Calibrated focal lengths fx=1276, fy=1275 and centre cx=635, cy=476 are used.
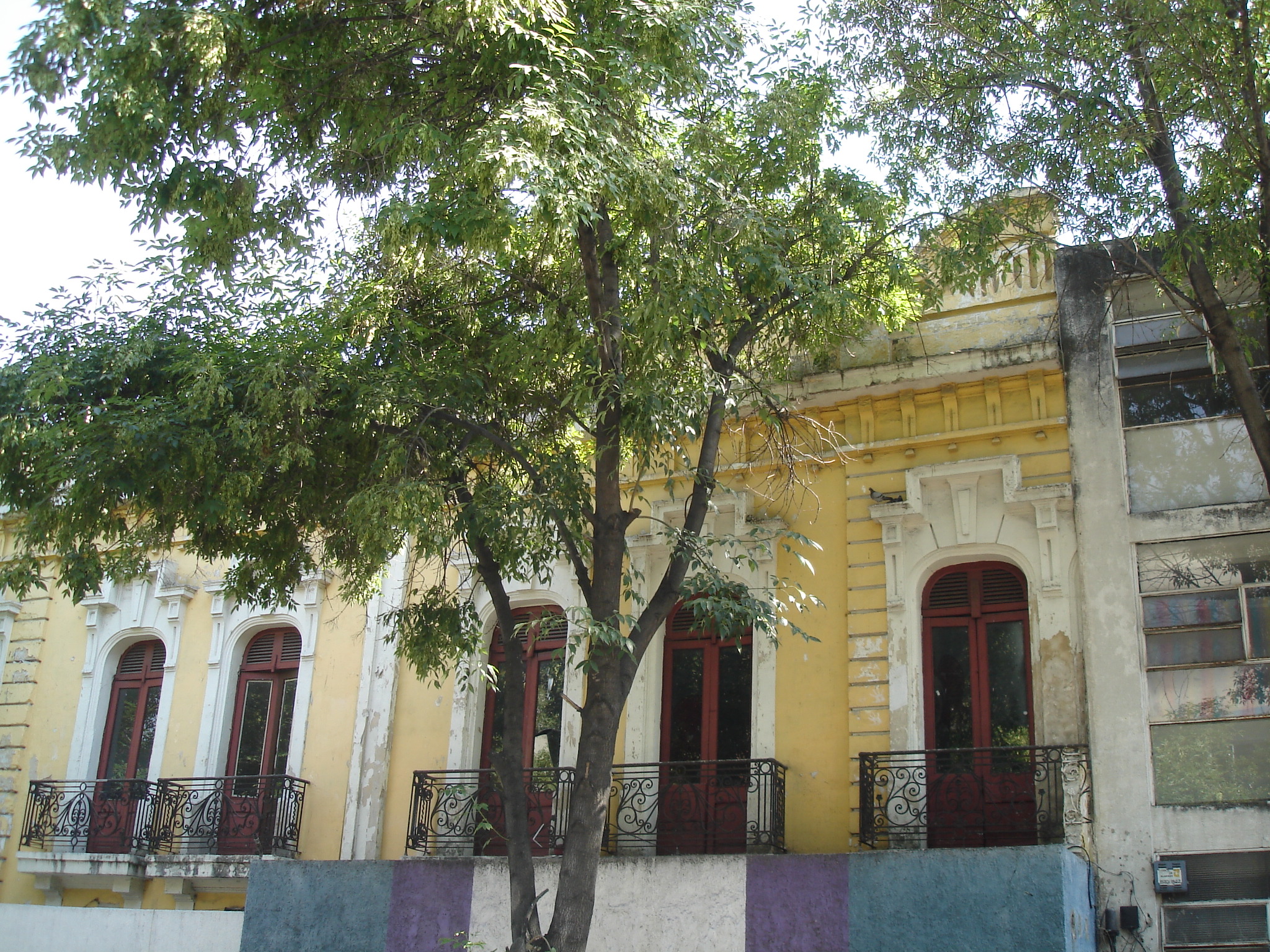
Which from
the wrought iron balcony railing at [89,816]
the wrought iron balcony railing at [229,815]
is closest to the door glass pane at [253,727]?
the wrought iron balcony railing at [229,815]

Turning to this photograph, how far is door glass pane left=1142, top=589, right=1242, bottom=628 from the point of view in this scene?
34.2ft

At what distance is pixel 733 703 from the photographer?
1232cm

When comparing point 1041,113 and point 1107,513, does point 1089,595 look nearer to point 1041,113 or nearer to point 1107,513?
point 1107,513

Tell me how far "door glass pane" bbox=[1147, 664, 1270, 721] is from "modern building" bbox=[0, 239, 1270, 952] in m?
0.02

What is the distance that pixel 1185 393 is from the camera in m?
11.2

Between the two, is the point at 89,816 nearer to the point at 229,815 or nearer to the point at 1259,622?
the point at 229,815

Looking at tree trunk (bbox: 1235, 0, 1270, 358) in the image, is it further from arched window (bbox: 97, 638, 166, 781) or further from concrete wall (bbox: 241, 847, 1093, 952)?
arched window (bbox: 97, 638, 166, 781)

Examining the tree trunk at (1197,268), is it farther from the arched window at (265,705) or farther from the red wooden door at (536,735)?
the arched window at (265,705)

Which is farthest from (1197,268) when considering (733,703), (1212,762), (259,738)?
(259,738)

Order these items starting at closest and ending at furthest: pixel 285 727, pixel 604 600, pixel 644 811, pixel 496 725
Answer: pixel 604 600 → pixel 644 811 → pixel 496 725 → pixel 285 727

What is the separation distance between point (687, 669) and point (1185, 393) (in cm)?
526

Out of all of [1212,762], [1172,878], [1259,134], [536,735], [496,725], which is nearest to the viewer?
[1259,134]

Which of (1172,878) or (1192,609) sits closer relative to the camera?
(1172,878)

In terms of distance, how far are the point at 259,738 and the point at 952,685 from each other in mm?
8011
